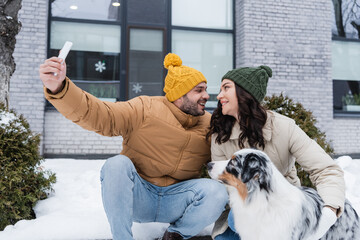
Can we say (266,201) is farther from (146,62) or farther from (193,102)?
(146,62)

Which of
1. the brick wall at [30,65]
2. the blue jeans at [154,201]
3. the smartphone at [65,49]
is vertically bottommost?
the blue jeans at [154,201]

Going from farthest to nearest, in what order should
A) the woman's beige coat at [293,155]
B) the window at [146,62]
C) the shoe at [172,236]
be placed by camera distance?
the window at [146,62], the shoe at [172,236], the woman's beige coat at [293,155]

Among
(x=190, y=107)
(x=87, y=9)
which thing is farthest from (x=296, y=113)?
(x=87, y=9)

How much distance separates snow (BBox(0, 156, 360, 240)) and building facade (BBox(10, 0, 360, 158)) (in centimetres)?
250

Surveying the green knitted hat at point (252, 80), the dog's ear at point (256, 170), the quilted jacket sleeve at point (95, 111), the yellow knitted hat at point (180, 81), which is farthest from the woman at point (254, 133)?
the quilted jacket sleeve at point (95, 111)

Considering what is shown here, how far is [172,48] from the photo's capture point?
801cm

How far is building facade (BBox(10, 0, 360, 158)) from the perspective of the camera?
23.3 ft

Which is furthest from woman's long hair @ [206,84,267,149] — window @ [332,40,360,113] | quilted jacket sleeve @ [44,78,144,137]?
window @ [332,40,360,113]

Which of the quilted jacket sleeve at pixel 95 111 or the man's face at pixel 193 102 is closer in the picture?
the quilted jacket sleeve at pixel 95 111

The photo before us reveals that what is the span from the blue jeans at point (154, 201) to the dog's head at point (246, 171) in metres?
0.24

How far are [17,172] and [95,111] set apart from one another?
58.7 inches

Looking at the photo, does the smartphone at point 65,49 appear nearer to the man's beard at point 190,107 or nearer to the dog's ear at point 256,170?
→ the man's beard at point 190,107

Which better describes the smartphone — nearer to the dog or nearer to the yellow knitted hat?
the yellow knitted hat

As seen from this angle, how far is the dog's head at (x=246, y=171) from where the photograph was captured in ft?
6.66
